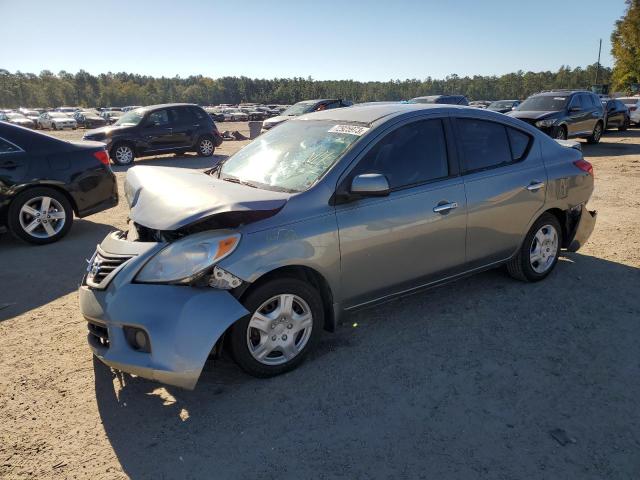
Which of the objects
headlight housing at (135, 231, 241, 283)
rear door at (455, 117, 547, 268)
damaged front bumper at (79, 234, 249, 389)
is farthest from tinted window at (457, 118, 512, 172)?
damaged front bumper at (79, 234, 249, 389)

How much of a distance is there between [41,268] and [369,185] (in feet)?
13.9

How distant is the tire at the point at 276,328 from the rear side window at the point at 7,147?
16.1 feet

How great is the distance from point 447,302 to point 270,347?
6.33 feet

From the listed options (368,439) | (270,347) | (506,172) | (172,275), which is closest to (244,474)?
(368,439)

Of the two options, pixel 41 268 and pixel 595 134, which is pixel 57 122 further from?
pixel 41 268

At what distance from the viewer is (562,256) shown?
5598 mm

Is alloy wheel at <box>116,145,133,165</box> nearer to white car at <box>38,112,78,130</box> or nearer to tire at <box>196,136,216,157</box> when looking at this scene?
tire at <box>196,136,216,157</box>

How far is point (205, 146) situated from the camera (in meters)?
16.3

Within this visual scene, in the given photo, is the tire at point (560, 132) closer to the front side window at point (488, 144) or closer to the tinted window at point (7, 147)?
the front side window at point (488, 144)

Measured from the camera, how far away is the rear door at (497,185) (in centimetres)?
410

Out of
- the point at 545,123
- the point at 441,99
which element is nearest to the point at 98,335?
the point at 545,123

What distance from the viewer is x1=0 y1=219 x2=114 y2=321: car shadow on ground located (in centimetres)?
472

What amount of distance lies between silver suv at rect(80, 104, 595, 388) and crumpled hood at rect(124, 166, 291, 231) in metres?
0.01

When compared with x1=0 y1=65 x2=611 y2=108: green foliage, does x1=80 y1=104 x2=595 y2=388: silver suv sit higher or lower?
lower
